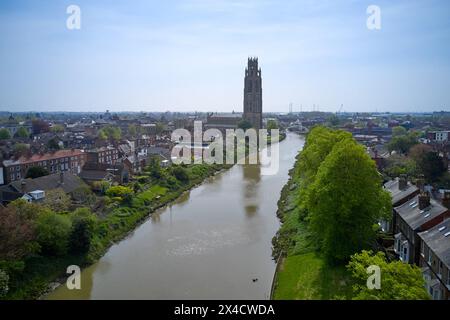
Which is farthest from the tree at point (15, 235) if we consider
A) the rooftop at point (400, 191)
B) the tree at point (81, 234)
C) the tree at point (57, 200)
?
the rooftop at point (400, 191)

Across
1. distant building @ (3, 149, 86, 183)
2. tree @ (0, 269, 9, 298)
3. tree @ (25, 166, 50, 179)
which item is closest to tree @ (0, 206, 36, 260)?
tree @ (0, 269, 9, 298)

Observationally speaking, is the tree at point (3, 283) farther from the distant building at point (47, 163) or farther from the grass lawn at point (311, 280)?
the distant building at point (47, 163)

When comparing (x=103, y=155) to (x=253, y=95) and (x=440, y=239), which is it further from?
(x=253, y=95)

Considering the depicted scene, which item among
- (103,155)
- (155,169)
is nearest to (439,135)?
(155,169)

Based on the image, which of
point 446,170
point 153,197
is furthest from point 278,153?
point 153,197

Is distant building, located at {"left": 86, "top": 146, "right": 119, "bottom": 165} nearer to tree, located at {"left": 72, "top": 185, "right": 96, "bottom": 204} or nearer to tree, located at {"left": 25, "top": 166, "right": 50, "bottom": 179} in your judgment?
tree, located at {"left": 25, "top": 166, "right": 50, "bottom": 179}

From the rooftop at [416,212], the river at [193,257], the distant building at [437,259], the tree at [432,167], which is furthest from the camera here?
the tree at [432,167]
